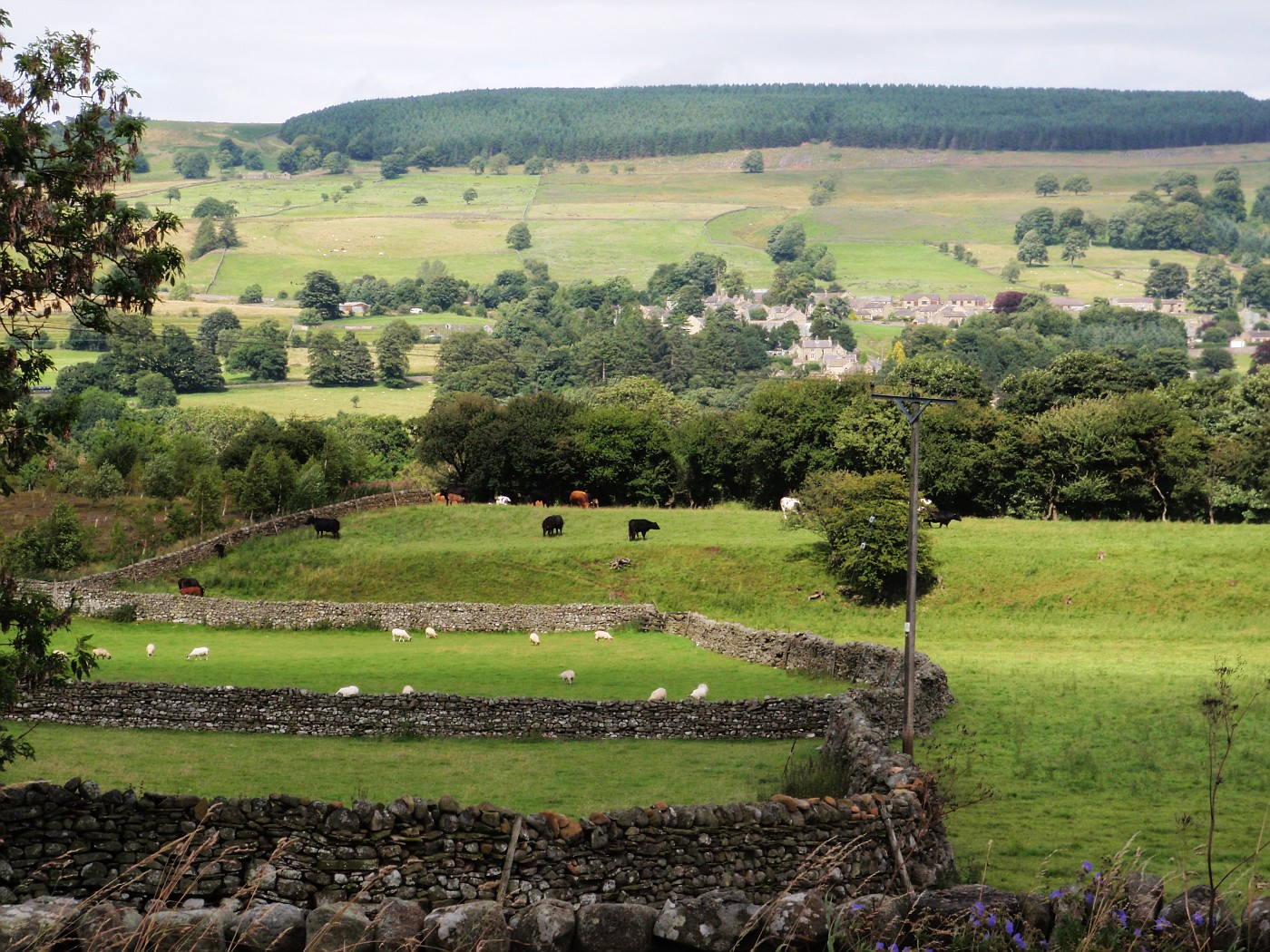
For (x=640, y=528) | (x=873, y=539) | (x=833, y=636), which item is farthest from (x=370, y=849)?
(x=640, y=528)

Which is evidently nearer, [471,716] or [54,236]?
[54,236]

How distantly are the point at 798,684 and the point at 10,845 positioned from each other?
65.0ft

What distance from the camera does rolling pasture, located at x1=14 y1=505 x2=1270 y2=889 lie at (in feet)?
61.1

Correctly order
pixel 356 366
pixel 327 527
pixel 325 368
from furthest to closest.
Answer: pixel 356 366
pixel 325 368
pixel 327 527

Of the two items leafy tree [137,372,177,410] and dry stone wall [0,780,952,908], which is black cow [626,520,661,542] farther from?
leafy tree [137,372,177,410]

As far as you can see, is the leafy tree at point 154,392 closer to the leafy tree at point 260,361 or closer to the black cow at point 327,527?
the leafy tree at point 260,361

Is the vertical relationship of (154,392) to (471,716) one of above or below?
below

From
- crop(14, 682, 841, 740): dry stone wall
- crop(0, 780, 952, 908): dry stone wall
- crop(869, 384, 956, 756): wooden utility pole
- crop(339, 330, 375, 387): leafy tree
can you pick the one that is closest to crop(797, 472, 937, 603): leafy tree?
crop(14, 682, 841, 740): dry stone wall

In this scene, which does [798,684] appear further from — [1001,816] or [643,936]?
[643,936]

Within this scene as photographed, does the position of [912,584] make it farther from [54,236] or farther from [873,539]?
[873,539]

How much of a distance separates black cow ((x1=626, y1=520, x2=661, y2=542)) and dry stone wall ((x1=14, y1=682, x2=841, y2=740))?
2684 centimetres

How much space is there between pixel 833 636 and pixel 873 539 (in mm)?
7037

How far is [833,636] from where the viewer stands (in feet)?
128

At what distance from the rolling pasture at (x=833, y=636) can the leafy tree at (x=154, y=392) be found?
123 m
